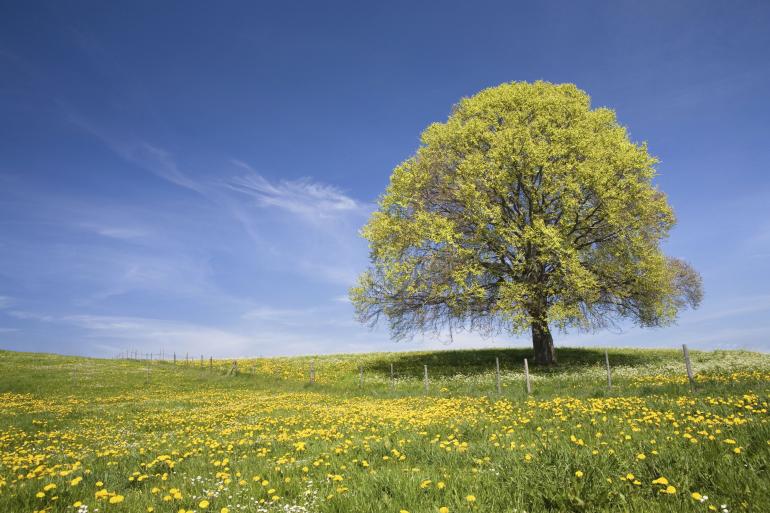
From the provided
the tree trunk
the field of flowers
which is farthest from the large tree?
the field of flowers

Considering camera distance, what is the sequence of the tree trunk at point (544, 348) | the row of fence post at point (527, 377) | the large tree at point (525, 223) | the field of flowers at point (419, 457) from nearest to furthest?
the field of flowers at point (419, 457)
the row of fence post at point (527, 377)
the large tree at point (525, 223)
the tree trunk at point (544, 348)

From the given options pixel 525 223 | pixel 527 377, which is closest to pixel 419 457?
pixel 527 377

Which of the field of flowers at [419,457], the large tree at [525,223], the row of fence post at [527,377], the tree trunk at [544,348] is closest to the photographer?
the field of flowers at [419,457]

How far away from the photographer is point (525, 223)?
26.5m

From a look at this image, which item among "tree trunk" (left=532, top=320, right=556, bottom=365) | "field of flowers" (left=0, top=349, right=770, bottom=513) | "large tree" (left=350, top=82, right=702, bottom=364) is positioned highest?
"large tree" (left=350, top=82, right=702, bottom=364)

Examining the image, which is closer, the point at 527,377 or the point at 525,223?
the point at 527,377

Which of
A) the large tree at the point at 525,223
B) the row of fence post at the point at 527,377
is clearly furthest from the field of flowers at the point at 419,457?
the large tree at the point at 525,223

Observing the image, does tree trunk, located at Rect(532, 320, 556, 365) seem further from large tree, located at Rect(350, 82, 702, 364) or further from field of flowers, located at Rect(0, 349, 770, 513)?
field of flowers, located at Rect(0, 349, 770, 513)

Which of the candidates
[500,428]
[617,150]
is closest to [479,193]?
[617,150]

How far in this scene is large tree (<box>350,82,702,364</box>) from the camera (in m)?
24.6

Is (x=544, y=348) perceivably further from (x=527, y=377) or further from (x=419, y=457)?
(x=419, y=457)

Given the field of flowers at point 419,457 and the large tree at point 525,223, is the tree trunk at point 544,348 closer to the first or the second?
the large tree at point 525,223

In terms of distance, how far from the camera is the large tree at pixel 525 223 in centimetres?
2458

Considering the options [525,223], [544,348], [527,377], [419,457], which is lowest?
[419,457]
